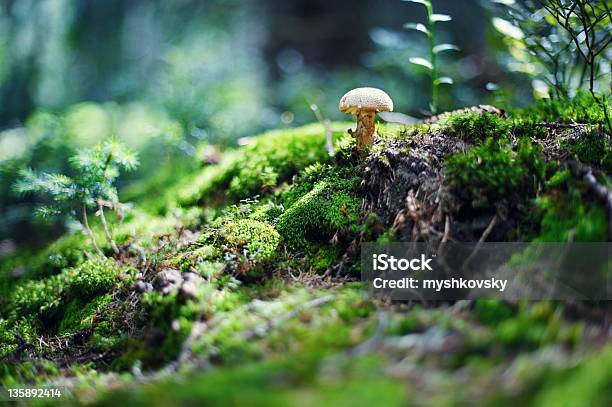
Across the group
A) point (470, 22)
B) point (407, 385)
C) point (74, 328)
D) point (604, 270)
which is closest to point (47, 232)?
point (74, 328)

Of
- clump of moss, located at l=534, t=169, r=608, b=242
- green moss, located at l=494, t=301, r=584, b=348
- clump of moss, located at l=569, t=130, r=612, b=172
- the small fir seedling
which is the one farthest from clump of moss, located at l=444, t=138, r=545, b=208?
the small fir seedling

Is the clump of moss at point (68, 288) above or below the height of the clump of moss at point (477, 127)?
below

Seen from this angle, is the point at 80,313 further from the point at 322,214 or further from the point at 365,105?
the point at 365,105

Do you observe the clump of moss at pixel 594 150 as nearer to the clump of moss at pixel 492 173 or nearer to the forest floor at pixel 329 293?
the forest floor at pixel 329 293

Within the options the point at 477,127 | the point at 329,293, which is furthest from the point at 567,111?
the point at 329,293

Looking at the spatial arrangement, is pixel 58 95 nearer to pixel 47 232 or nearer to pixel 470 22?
pixel 47 232

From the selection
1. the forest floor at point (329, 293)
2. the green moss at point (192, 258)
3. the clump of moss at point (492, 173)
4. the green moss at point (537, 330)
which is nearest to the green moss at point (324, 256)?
the forest floor at point (329, 293)
